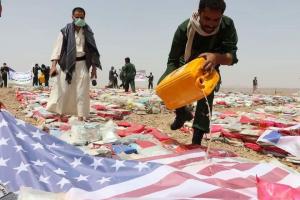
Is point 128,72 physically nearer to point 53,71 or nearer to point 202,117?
point 53,71

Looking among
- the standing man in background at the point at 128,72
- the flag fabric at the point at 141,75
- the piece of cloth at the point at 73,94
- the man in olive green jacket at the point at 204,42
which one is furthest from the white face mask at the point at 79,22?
the flag fabric at the point at 141,75

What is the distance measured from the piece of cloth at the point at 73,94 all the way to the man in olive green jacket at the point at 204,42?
2.38 metres

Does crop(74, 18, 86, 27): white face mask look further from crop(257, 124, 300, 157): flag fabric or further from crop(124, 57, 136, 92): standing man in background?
crop(124, 57, 136, 92): standing man in background

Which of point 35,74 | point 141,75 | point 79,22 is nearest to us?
point 79,22

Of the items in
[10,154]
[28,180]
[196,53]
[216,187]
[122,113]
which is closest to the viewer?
[216,187]

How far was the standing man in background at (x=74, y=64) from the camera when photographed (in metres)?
6.06

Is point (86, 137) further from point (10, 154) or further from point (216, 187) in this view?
point (216, 187)

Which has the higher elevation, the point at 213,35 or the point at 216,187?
the point at 213,35

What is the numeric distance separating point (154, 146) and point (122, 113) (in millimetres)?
4297

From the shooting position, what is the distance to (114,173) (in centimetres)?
251

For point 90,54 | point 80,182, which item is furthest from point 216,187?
point 90,54

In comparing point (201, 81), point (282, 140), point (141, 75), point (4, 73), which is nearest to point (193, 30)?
point (201, 81)

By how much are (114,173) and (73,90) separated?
3902 mm

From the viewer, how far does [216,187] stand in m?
2.15
